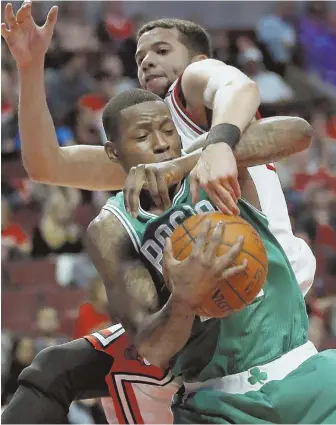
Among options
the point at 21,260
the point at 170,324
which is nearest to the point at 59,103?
the point at 21,260

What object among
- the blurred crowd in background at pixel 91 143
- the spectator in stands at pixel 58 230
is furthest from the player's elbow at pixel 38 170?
the spectator in stands at pixel 58 230

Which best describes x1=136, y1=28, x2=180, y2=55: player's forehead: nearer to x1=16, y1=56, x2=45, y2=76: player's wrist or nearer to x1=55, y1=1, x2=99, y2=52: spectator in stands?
x1=16, y1=56, x2=45, y2=76: player's wrist

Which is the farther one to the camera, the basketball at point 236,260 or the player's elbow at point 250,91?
the player's elbow at point 250,91

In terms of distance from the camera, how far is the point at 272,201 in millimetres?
3787

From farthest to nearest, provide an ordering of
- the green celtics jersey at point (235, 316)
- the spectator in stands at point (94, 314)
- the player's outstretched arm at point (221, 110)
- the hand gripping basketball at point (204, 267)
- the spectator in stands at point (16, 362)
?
the spectator in stands at point (94, 314) → the spectator in stands at point (16, 362) → the green celtics jersey at point (235, 316) → the player's outstretched arm at point (221, 110) → the hand gripping basketball at point (204, 267)

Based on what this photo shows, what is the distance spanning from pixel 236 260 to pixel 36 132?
75.5 inches

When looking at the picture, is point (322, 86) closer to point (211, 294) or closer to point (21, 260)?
point (21, 260)

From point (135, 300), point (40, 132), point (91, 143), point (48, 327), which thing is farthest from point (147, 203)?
point (91, 143)

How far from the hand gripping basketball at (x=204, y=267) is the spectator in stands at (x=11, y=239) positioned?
608 centimetres

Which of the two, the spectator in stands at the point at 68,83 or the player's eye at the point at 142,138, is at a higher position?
the player's eye at the point at 142,138

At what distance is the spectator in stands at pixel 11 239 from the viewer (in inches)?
346

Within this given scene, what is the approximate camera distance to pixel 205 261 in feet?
9.21

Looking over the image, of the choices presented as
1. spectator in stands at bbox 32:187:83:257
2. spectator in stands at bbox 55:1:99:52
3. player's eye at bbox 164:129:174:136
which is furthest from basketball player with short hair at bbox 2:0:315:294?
spectator in stands at bbox 55:1:99:52

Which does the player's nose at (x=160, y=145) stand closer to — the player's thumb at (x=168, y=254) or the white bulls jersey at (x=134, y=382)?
the player's thumb at (x=168, y=254)
